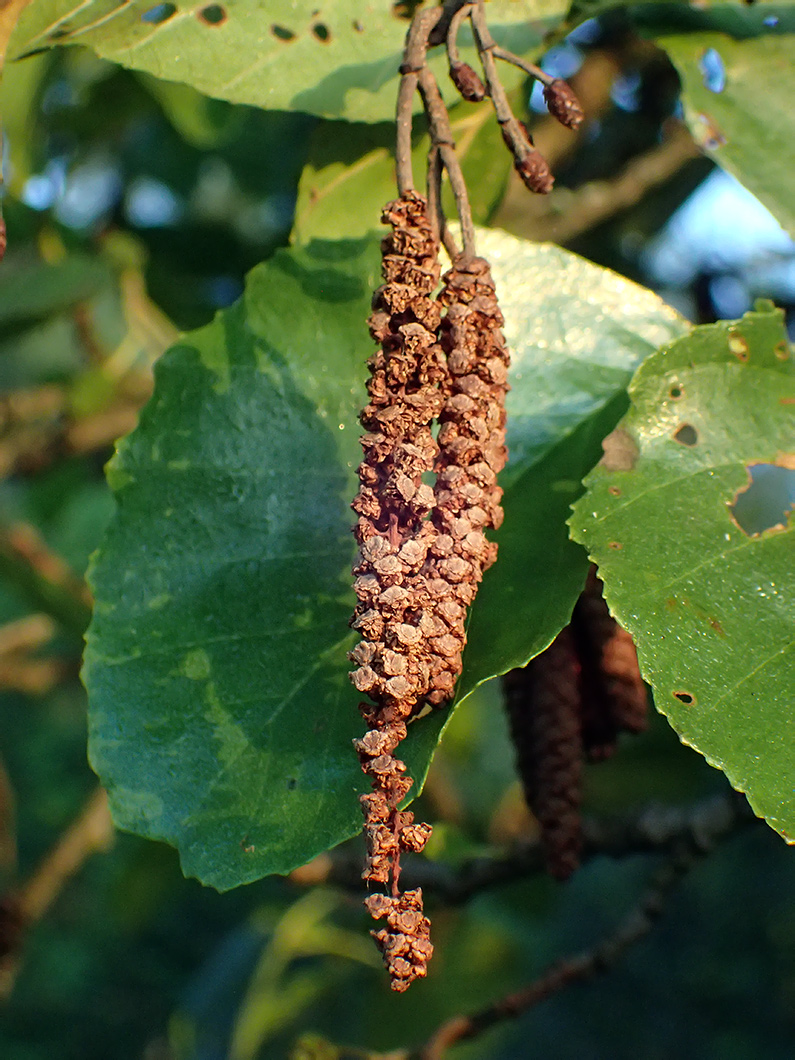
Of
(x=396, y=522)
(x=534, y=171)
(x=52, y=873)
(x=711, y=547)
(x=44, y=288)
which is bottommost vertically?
(x=52, y=873)

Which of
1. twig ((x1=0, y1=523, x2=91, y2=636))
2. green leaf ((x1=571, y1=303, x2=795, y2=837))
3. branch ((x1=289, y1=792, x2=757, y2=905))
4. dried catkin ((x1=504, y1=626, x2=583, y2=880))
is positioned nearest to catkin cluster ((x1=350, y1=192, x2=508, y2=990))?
green leaf ((x1=571, y1=303, x2=795, y2=837))

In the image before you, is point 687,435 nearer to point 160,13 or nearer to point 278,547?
point 278,547

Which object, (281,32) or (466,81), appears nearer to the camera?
(466,81)

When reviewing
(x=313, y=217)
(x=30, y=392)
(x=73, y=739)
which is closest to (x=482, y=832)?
(x=30, y=392)

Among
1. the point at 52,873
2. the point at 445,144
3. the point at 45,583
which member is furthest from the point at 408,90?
the point at 52,873

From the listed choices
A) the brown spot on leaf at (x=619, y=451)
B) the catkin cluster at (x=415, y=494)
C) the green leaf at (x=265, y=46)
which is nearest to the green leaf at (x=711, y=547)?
the brown spot on leaf at (x=619, y=451)

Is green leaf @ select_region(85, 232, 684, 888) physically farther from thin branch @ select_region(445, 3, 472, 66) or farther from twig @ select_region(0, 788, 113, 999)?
twig @ select_region(0, 788, 113, 999)

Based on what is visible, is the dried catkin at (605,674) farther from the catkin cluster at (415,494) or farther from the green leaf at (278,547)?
the catkin cluster at (415,494)

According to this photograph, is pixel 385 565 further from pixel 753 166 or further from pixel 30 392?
pixel 30 392
